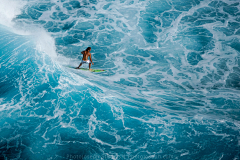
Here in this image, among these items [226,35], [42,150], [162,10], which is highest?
[162,10]

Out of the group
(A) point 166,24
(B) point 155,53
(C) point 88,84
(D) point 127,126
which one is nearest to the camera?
(D) point 127,126

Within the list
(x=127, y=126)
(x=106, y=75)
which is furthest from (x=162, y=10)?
(x=127, y=126)

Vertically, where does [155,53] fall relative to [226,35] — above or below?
below

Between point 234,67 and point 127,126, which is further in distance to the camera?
point 234,67

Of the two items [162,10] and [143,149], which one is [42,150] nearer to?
[143,149]

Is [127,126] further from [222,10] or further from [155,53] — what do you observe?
[222,10]

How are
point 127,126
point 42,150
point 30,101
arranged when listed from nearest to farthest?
1. point 42,150
2. point 127,126
3. point 30,101
